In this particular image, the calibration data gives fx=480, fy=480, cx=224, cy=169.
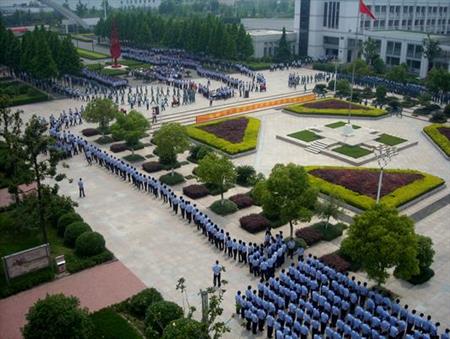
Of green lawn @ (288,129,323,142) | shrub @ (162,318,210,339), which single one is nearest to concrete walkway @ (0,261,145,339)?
shrub @ (162,318,210,339)

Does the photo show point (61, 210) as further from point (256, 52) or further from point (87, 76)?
point (256, 52)

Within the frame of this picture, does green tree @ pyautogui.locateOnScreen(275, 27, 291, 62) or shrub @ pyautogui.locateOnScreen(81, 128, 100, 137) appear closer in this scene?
shrub @ pyautogui.locateOnScreen(81, 128, 100, 137)

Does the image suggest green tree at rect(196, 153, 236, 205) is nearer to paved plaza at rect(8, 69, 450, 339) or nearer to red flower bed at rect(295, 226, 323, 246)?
paved plaza at rect(8, 69, 450, 339)

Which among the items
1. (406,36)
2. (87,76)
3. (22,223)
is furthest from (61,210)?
(406,36)

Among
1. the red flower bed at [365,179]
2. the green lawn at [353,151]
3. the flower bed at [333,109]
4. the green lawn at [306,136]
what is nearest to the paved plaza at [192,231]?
the green lawn at [353,151]

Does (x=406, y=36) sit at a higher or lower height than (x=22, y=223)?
higher

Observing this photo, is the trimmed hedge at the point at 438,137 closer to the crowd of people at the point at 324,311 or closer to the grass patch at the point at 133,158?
the crowd of people at the point at 324,311

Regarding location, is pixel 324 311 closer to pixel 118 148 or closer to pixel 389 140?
pixel 118 148
